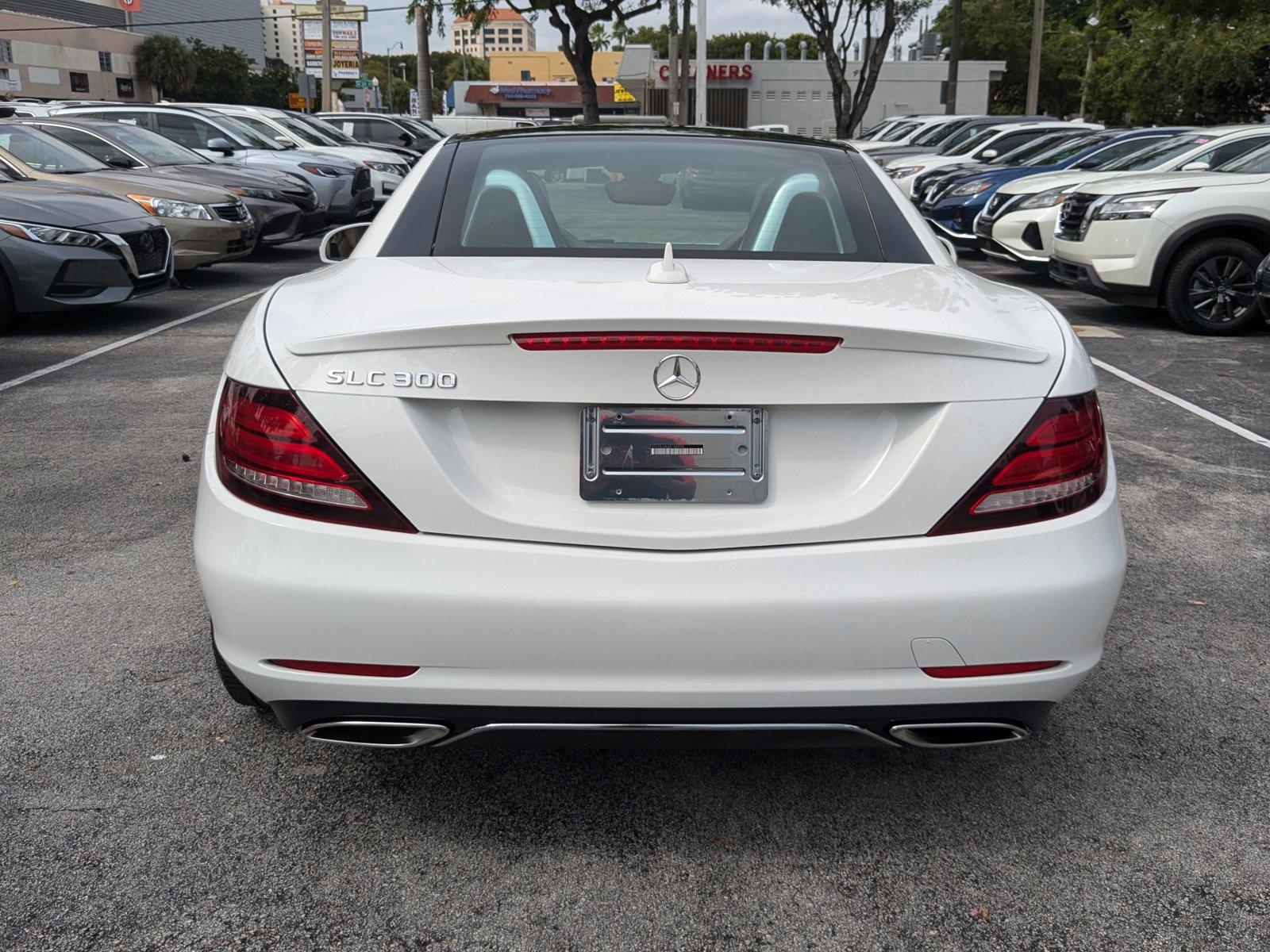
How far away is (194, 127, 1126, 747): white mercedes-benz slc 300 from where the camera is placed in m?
2.32

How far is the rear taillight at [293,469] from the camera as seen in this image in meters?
2.36

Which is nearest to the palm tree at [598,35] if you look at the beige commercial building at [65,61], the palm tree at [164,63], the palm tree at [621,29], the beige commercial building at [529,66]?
the palm tree at [621,29]

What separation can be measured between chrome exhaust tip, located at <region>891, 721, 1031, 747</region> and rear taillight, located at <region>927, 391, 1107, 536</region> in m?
0.39

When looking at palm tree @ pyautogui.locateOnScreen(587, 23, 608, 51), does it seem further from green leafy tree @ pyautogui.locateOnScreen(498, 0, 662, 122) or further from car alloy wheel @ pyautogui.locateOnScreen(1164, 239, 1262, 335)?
car alloy wheel @ pyautogui.locateOnScreen(1164, 239, 1262, 335)

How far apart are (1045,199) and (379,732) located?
11.6 metres

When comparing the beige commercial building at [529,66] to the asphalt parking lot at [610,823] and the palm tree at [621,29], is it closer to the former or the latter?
the palm tree at [621,29]

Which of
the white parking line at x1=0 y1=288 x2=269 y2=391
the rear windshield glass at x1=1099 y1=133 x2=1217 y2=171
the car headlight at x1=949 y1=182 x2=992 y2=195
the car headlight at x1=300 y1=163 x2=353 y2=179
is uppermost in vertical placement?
the rear windshield glass at x1=1099 y1=133 x2=1217 y2=171

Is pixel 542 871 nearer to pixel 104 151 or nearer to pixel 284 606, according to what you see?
pixel 284 606

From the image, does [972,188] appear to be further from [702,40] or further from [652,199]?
[702,40]

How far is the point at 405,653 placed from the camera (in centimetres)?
236

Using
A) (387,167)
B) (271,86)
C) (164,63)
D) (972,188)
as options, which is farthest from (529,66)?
(972,188)

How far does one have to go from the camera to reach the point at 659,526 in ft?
7.70

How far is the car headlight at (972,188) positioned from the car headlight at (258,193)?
8064 mm

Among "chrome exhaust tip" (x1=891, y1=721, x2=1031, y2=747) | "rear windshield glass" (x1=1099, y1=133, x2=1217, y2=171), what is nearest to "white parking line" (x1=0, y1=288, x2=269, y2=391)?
"chrome exhaust tip" (x1=891, y1=721, x2=1031, y2=747)
